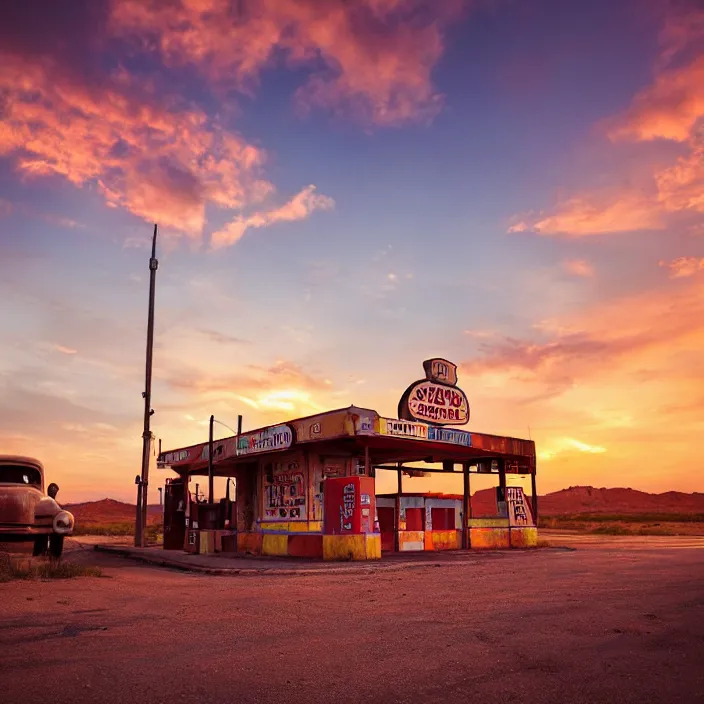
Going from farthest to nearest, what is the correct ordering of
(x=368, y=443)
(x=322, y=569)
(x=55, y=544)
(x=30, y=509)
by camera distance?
1. (x=368, y=443)
2. (x=322, y=569)
3. (x=55, y=544)
4. (x=30, y=509)

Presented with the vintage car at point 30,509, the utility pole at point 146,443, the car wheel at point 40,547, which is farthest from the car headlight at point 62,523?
the utility pole at point 146,443

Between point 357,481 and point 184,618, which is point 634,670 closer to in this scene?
point 184,618

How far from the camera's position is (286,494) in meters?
24.4

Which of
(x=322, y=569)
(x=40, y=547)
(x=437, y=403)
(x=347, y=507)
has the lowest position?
(x=322, y=569)

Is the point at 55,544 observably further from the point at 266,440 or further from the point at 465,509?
the point at 465,509

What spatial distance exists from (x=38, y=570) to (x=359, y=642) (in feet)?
30.6

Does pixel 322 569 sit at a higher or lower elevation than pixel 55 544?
lower

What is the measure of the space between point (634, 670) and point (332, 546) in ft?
49.3

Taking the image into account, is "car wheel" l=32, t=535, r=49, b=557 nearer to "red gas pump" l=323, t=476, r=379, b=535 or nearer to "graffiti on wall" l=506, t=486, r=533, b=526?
"red gas pump" l=323, t=476, r=379, b=535

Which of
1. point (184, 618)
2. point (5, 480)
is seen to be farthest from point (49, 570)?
point (184, 618)

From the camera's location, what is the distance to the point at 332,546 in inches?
805

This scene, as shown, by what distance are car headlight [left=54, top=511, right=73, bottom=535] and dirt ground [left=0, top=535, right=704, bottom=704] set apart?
300cm

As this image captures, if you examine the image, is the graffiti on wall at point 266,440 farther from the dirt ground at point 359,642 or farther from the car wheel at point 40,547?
the dirt ground at point 359,642

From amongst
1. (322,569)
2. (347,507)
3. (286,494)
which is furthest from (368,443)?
(322,569)
